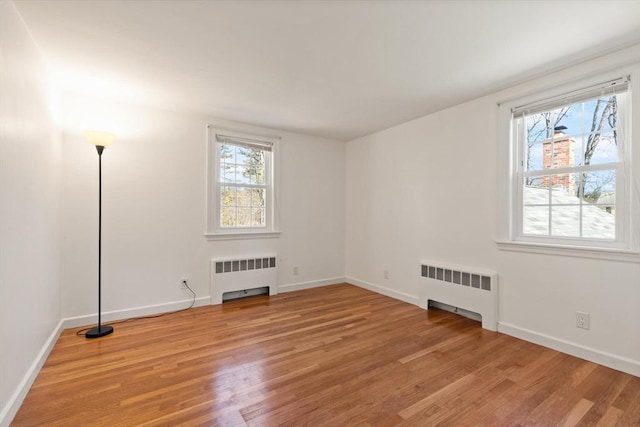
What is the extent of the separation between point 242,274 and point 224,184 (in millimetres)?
1246

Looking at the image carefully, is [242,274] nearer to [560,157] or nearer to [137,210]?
[137,210]

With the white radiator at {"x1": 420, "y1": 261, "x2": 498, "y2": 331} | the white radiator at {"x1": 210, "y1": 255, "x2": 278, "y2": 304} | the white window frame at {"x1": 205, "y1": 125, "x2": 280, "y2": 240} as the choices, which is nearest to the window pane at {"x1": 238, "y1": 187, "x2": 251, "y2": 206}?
the white window frame at {"x1": 205, "y1": 125, "x2": 280, "y2": 240}

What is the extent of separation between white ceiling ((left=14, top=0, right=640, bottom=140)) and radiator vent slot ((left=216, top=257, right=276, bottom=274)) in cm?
202

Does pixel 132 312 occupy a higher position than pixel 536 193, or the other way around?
pixel 536 193

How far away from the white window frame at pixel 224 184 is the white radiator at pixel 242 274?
0.33 metres

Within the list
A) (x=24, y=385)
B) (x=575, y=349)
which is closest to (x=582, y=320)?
(x=575, y=349)

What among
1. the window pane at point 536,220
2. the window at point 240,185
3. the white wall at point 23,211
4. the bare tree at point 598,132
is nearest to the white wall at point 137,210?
the window at point 240,185

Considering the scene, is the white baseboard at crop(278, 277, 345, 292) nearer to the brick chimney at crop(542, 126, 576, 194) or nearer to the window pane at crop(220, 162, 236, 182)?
the window pane at crop(220, 162, 236, 182)

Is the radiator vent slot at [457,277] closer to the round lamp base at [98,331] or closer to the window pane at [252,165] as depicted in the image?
the window pane at [252,165]

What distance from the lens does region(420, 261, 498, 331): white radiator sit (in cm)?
289

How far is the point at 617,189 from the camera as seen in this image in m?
2.24

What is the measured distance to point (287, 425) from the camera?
1582 mm

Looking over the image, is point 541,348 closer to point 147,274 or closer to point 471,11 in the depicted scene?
point 471,11

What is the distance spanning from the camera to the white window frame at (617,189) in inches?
83.0
